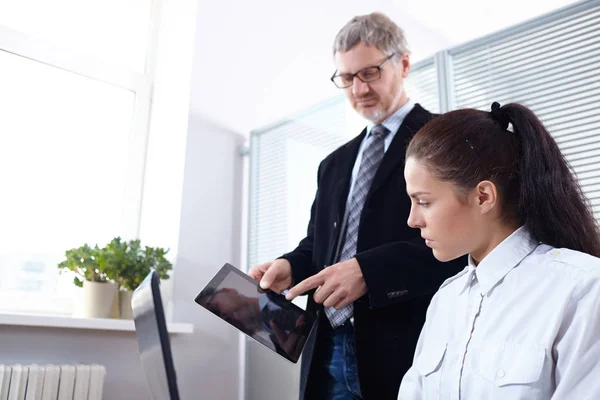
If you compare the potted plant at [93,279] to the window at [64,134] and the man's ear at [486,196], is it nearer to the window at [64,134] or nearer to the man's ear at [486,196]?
the window at [64,134]

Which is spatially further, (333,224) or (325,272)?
(333,224)

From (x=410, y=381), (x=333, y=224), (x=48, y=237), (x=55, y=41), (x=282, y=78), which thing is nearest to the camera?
(x=410, y=381)

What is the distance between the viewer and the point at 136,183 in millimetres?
2637

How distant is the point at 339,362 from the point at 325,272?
22cm

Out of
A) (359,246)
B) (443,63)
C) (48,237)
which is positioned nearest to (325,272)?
(359,246)

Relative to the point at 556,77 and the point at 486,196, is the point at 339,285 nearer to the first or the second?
the point at 486,196

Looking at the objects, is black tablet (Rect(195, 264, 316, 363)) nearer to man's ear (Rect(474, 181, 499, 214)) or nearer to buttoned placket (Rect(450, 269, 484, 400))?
buttoned placket (Rect(450, 269, 484, 400))

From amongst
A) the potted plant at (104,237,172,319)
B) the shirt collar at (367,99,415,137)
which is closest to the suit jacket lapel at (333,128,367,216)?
the shirt collar at (367,99,415,137)

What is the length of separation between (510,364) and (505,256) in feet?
0.61

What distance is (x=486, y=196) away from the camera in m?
0.94

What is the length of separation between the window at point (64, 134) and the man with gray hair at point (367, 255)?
1319mm

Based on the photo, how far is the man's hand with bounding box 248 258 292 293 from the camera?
1.32m

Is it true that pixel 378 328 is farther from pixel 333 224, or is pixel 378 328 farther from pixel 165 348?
pixel 165 348

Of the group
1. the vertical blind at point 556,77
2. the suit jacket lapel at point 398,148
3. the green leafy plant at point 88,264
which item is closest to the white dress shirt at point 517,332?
the suit jacket lapel at point 398,148
